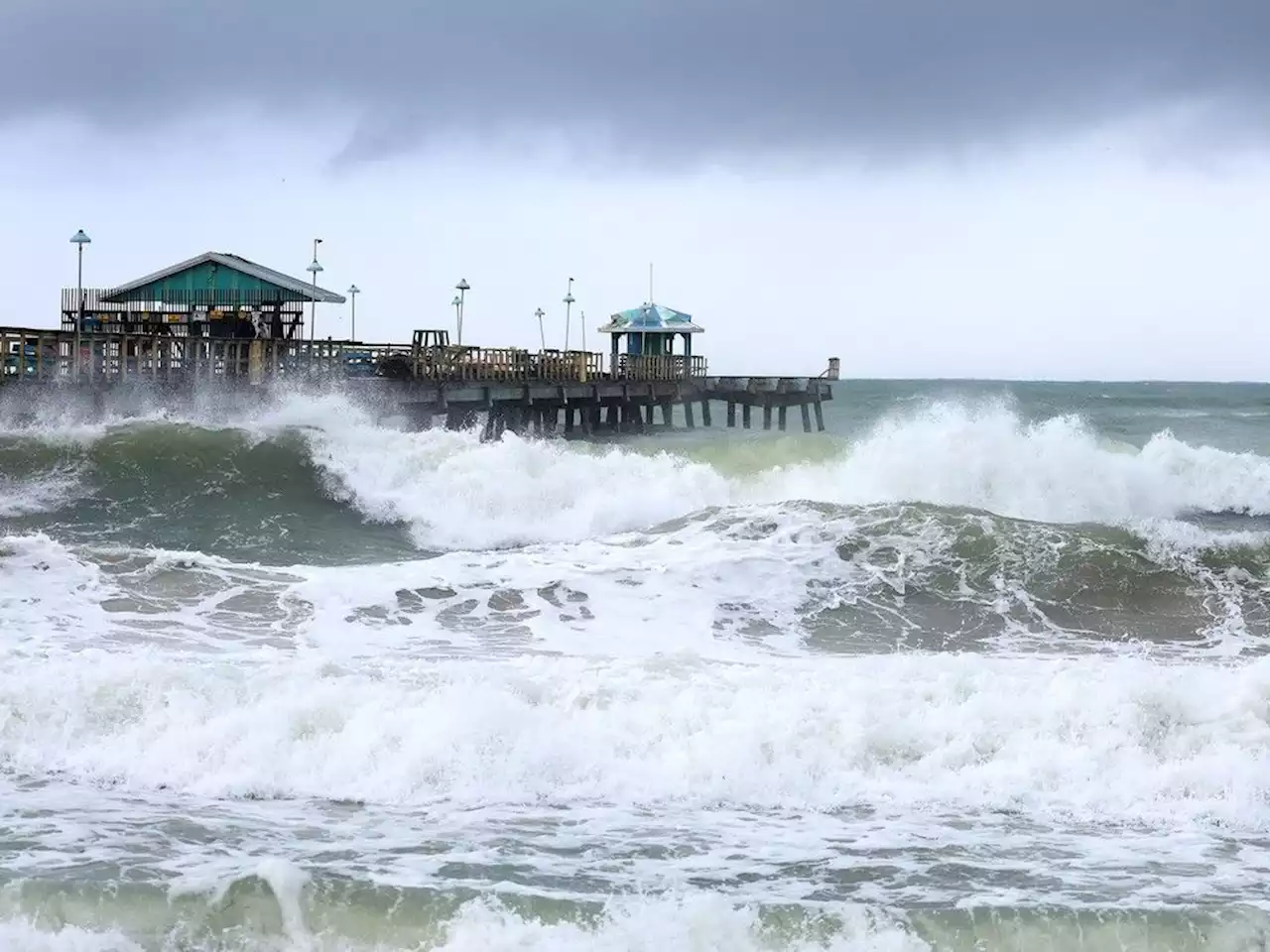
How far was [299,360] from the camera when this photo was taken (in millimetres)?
30656

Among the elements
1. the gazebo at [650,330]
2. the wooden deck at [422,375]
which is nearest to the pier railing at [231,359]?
the wooden deck at [422,375]

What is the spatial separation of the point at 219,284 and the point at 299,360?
4.99 meters

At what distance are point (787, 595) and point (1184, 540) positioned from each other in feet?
17.1

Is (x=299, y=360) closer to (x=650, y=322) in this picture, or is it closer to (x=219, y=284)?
(x=219, y=284)

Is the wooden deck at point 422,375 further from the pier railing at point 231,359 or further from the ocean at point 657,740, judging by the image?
the ocean at point 657,740

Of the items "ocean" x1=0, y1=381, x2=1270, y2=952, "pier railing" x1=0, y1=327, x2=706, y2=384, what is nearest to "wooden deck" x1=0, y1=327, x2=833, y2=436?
"pier railing" x1=0, y1=327, x2=706, y2=384

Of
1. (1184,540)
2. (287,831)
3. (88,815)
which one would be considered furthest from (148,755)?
(1184,540)

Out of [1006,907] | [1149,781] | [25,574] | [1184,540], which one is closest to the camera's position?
[1006,907]

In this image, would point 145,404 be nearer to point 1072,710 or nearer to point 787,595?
point 787,595

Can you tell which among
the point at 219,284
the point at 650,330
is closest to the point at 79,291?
the point at 219,284

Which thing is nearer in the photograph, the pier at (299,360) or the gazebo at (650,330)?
the pier at (299,360)

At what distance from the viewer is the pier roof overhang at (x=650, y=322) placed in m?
45.7

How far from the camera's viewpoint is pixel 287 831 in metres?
7.80

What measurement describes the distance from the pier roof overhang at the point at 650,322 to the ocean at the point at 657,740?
26.9 m
